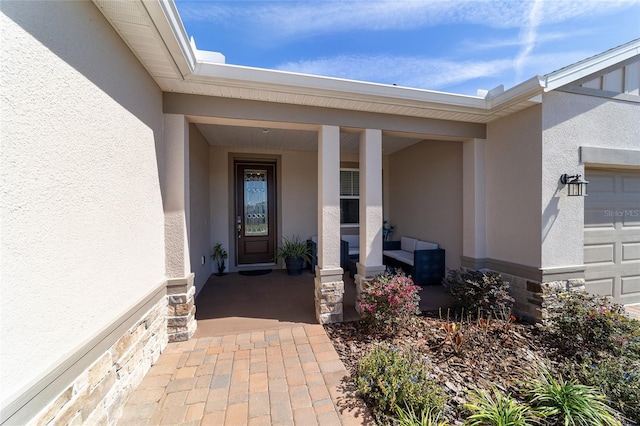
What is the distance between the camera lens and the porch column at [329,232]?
3328mm

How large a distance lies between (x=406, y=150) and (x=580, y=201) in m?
3.34

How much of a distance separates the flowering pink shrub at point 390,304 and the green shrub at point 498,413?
1108 mm

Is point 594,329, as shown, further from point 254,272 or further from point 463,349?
point 254,272

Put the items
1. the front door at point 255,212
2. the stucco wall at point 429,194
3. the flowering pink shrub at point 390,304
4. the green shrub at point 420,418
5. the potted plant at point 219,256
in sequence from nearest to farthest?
the green shrub at point 420,418 < the flowering pink shrub at point 390,304 < the stucco wall at point 429,194 < the potted plant at point 219,256 < the front door at point 255,212

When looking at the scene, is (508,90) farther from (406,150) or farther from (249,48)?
(249,48)

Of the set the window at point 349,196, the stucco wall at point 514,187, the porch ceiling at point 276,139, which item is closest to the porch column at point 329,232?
the porch ceiling at point 276,139

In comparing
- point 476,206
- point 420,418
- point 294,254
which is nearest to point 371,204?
point 476,206

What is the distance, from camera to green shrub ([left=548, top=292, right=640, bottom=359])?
2526 mm

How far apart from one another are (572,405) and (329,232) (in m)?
2.58

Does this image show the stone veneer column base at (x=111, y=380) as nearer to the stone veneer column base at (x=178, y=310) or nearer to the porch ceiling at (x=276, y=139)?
the stone veneer column base at (x=178, y=310)

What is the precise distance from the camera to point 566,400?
1867 mm

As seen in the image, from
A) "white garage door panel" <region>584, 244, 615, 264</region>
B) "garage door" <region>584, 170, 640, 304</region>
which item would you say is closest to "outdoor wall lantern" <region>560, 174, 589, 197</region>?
"garage door" <region>584, 170, 640, 304</region>

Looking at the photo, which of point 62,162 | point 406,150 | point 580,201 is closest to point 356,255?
point 406,150

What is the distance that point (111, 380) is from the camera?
182 cm
